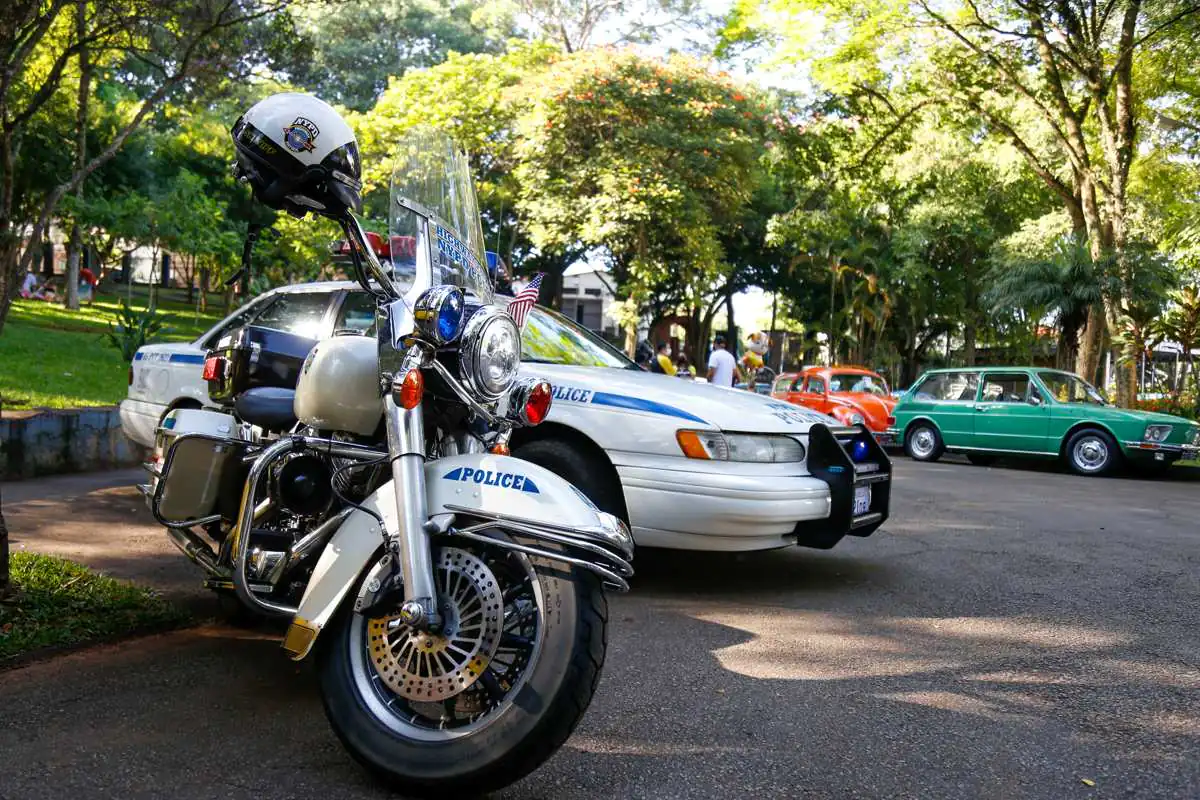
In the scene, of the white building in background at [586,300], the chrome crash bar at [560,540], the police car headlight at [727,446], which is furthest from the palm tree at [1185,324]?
the white building in background at [586,300]

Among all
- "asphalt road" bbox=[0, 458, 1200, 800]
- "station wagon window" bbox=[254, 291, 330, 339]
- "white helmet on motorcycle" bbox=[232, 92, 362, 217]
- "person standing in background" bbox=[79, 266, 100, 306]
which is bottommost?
"asphalt road" bbox=[0, 458, 1200, 800]

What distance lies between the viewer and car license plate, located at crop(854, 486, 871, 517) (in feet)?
19.8

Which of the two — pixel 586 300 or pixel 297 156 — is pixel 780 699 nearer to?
pixel 297 156

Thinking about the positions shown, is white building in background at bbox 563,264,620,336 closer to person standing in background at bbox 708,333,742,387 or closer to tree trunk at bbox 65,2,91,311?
tree trunk at bbox 65,2,91,311

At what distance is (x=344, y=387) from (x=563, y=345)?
3.25m

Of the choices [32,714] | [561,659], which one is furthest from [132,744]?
[561,659]

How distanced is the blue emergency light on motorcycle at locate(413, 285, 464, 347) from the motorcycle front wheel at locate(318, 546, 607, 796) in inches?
24.4

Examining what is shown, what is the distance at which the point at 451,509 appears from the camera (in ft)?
9.93

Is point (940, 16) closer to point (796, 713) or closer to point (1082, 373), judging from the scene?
point (1082, 373)

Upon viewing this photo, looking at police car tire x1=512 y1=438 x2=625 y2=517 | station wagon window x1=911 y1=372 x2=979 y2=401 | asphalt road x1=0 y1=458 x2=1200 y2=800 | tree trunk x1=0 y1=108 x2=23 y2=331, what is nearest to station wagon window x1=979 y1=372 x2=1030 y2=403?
station wagon window x1=911 y1=372 x2=979 y2=401

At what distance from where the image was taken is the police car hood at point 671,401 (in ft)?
18.4

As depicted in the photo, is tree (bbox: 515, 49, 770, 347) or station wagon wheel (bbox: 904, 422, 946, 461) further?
tree (bbox: 515, 49, 770, 347)

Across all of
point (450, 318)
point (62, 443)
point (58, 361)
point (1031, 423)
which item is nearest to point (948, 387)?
point (1031, 423)

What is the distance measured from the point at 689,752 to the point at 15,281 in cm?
981
